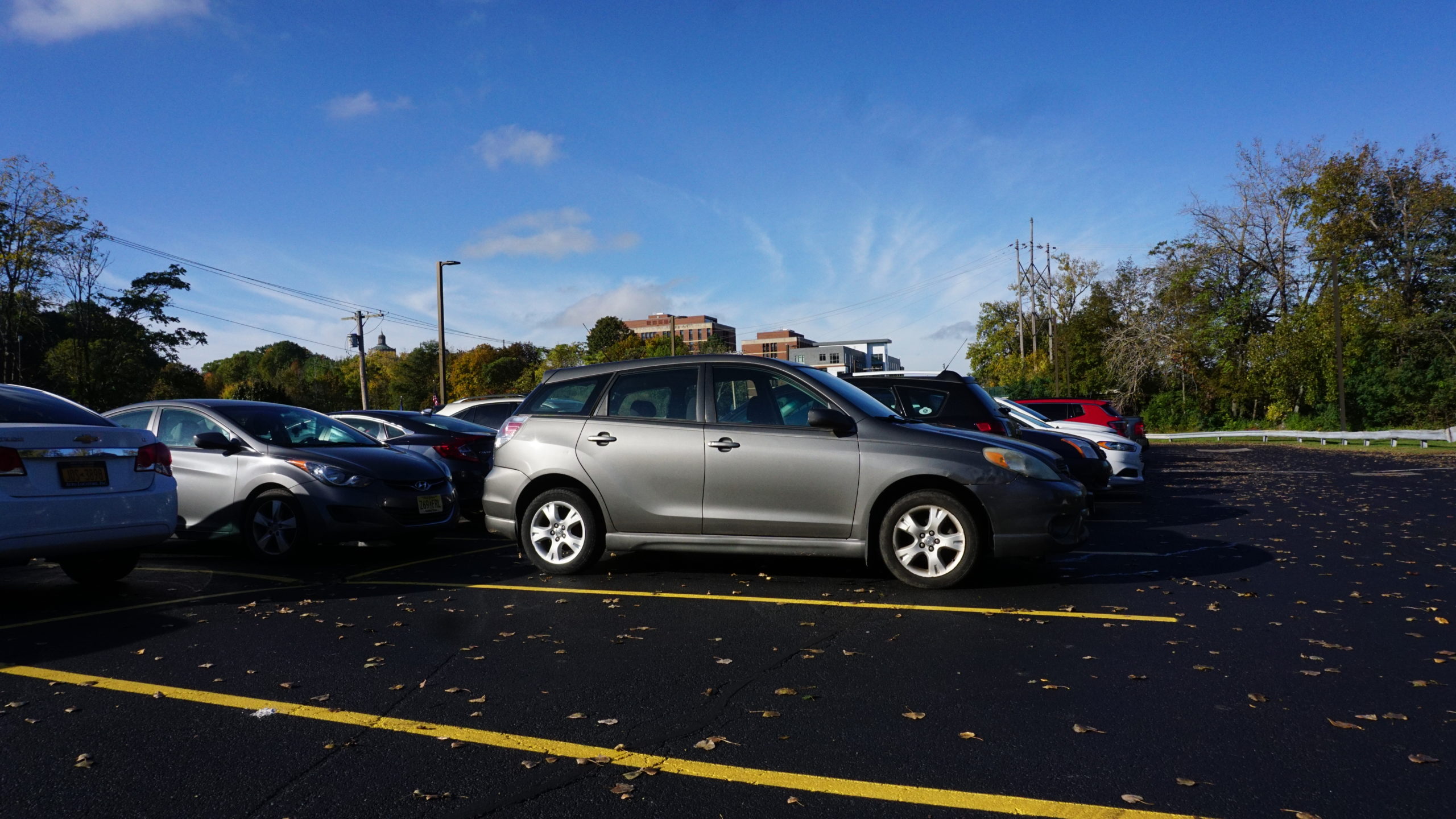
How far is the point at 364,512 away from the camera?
821 cm

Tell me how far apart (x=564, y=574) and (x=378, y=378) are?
376 ft

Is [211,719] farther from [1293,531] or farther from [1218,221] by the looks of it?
[1218,221]

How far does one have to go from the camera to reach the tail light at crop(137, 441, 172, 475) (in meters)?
6.71

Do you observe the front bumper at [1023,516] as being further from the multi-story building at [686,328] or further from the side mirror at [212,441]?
the multi-story building at [686,328]

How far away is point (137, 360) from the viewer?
47750 millimetres

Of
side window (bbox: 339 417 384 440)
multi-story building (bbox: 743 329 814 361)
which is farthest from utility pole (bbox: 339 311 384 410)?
multi-story building (bbox: 743 329 814 361)

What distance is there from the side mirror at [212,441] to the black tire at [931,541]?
5965 mm

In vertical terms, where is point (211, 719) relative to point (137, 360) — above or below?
below

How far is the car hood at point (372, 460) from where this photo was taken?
27.4 ft

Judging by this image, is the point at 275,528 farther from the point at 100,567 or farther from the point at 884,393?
the point at 884,393

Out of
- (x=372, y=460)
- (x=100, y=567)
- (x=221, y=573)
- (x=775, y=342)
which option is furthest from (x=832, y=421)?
(x=775, y=342)

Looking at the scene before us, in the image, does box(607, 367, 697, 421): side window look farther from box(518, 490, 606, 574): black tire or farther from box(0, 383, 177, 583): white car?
box(0, 383, 177, 583): white car

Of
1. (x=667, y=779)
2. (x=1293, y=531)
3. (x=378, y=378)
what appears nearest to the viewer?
(x=667, y=779)

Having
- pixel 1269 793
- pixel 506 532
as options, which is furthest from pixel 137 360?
pixel 1269 793
